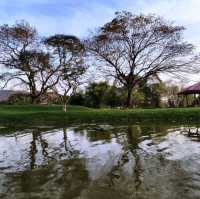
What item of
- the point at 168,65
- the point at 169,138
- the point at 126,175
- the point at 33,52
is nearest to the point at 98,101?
the point at 33,52

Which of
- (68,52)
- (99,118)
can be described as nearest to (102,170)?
(99,118)

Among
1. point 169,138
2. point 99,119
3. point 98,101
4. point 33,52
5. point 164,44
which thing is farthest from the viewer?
point 98,101

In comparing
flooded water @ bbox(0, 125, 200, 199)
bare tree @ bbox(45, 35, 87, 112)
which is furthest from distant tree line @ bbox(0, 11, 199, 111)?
flooded water @ bbox(0, 125, 200, 199)

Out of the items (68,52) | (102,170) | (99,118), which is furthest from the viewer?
(68,52)

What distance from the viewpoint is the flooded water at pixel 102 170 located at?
622 centimetres

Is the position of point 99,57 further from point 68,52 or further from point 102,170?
point 102,170

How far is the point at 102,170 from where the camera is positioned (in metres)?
8.00

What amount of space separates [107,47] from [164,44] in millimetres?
5386

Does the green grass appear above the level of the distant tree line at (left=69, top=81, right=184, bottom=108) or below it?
below

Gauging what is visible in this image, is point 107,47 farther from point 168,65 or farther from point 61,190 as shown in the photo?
point 61,190

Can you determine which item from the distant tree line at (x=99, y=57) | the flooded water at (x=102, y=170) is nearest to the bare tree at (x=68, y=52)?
the distant tree line at (x=99, y=57)

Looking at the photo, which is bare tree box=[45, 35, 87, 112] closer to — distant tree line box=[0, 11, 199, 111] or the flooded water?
distant tree line box=[0, 11, 199, 111]

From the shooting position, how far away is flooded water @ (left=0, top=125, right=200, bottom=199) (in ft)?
20.4

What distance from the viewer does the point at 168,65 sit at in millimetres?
35156
